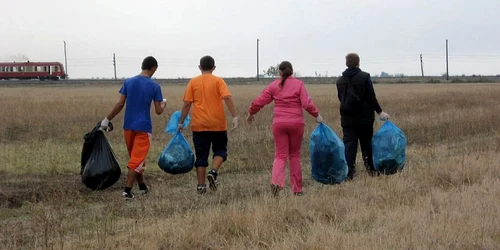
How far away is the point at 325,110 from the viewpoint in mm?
20609

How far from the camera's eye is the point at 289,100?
7.03m

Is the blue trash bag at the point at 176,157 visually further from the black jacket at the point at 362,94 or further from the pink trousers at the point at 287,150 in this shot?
the black jacket at the point at 362,94

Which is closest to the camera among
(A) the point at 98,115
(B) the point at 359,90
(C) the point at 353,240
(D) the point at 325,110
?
(C) the point at 353,240

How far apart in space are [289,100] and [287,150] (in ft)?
1.97

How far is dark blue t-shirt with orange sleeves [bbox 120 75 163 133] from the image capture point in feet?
23.9

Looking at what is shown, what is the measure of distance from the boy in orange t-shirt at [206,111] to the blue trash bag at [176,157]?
249mm

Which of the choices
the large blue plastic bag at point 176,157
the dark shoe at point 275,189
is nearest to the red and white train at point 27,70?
the large blue plastic bag at point 176,157

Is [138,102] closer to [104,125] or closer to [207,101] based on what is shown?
[104,125]

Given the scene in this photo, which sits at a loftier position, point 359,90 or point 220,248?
point 359,90

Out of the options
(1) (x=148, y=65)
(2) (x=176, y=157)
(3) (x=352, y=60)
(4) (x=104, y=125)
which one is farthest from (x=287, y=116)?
(4) (x=104, y=125)

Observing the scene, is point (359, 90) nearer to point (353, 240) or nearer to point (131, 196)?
point (131, 196)

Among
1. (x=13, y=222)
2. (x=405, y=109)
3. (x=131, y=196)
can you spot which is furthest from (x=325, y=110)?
(x=13, y=222)

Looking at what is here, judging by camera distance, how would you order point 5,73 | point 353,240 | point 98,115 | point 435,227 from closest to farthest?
1. point 353,240
2. point 435,227
3. point 98,115
4. point 5,73

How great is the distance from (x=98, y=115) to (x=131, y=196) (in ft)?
38.7
